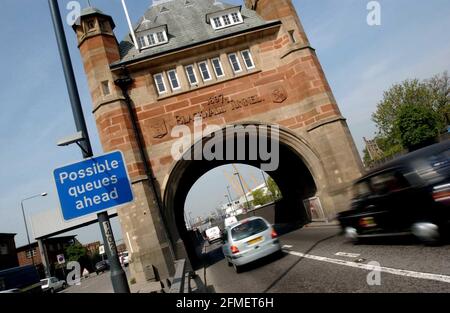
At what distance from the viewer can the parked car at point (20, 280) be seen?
64.1ft

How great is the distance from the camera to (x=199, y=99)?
56.1 ft

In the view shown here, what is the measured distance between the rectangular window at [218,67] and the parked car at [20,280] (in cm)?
1630

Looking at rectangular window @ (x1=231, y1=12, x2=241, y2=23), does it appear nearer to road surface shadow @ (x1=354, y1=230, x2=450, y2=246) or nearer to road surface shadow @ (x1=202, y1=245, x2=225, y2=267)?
road surface shadow @ (x1=202, y1=245, x2=225, y2=267)

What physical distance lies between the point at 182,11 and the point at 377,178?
17902mm

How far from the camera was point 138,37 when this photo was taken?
1852 centimetres

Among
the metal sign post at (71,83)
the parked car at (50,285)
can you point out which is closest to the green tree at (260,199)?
the parked car at (50,285)

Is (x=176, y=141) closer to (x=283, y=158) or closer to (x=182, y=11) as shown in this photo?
(x=283, y=158)

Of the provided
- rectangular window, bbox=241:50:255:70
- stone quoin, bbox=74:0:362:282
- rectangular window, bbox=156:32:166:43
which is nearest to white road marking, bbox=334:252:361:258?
stone quoin, bbox=74:0:362:282

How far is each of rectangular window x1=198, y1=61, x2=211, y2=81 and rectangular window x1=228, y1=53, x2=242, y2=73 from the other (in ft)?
4.46

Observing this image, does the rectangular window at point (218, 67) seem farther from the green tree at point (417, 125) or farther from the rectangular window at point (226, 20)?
the green tree at point (417, 125)

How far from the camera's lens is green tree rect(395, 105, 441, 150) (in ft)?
132

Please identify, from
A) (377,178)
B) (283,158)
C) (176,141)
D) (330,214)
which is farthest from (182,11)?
(377,178)

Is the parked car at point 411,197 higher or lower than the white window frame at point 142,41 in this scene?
lower

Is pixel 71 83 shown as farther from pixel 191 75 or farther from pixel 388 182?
pixel 191 75
